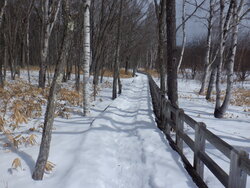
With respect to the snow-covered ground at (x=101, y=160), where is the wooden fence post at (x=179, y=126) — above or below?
above

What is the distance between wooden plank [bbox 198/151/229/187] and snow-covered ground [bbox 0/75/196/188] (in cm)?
48

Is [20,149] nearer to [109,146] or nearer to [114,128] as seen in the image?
[109,146]

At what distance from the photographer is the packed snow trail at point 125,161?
3.51m

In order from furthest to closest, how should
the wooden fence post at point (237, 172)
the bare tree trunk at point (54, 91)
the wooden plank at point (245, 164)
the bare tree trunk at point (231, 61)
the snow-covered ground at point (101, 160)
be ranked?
the bare tree trunk at point (231, 61)
the snow-covered ground at point (101, 160)
the bare tree trunk at point (54, 91)
the wooden fence post at point (237, 172)
the wooden plank at point (245, 164)

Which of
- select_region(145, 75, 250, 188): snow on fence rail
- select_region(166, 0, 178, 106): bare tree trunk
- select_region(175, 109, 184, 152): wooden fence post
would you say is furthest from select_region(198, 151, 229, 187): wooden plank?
select_region(166, 0, 178, 106): bare tree trunk

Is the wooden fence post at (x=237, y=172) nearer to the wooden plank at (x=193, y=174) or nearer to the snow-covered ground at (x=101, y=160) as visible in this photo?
the wooden plank at (x=193, y=174)

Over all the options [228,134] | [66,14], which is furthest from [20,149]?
[228,134]

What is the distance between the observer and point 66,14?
3369 millimetres

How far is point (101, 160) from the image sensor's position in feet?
13.7

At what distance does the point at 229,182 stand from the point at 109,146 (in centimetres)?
299

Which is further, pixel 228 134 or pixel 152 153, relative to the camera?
pixel 228 134

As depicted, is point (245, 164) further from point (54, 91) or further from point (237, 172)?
point (54, 91)

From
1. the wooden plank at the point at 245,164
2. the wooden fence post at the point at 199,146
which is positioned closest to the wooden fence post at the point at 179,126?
the wooden fence post at the point at 199,146

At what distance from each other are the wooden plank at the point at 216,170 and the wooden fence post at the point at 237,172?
0.21 metres
